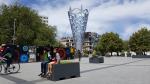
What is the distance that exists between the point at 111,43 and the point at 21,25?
4443 centimetres

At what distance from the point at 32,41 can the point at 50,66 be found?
44297mm

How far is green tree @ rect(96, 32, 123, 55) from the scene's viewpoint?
92062 millimetres

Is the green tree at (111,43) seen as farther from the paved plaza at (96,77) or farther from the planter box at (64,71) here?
the planter box at (64,71)

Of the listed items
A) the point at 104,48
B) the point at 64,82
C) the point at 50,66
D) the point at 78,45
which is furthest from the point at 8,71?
the point at 104,48

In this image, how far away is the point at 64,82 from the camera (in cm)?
1274

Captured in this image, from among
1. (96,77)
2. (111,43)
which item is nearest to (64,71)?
(96,77)

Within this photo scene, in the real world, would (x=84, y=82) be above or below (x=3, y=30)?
below

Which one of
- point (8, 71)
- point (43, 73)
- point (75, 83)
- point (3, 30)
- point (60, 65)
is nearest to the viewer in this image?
point (75, 83)

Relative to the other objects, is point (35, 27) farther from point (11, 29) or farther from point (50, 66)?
point (50, 66)

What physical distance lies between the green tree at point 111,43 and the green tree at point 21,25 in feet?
125

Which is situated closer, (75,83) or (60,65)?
(75,83)

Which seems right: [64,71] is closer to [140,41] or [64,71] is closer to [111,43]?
[140,41]

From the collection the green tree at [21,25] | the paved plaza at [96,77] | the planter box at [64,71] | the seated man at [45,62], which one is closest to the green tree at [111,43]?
the green tree at [21,25]

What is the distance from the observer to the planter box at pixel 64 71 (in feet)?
43.8
